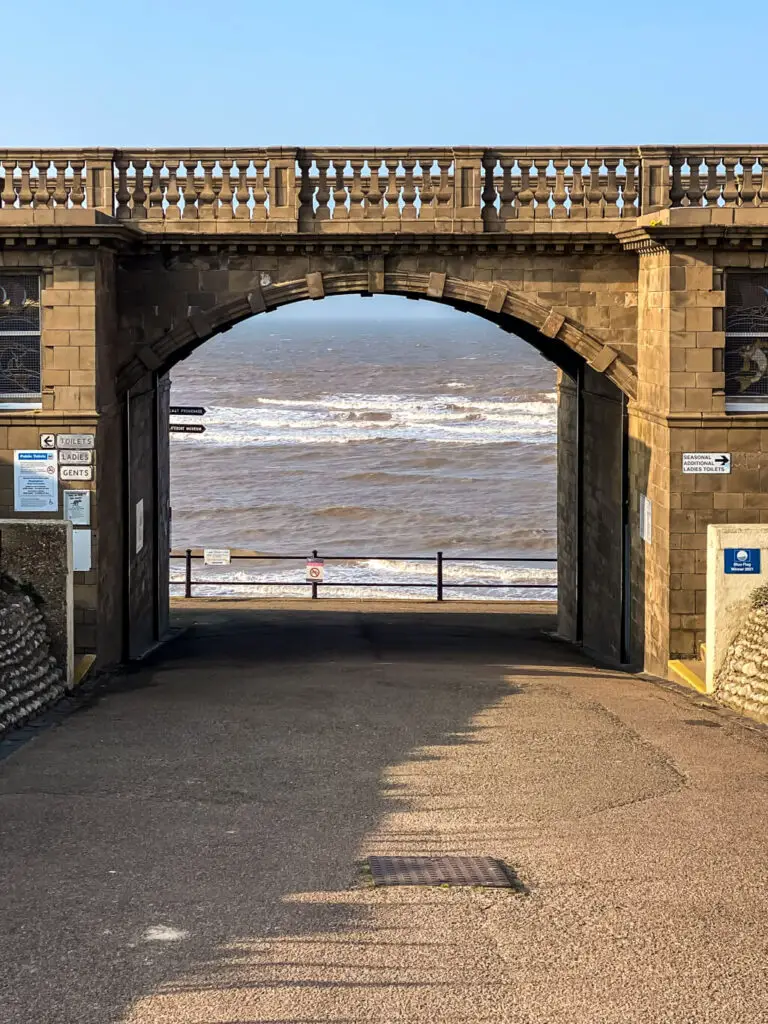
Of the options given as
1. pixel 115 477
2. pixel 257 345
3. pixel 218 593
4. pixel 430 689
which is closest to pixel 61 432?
pixel 115 477

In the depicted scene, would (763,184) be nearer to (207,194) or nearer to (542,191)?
(542,191)

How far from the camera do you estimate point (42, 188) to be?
1853 centimetres

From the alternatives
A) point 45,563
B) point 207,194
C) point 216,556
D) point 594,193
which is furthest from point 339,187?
point 216,556

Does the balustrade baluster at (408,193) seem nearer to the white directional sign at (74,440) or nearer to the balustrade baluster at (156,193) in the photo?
the balustrade baluster at (156,193)

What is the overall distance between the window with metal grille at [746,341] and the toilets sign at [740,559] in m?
2.33

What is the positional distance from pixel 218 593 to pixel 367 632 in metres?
9.21

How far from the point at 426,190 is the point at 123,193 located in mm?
3947

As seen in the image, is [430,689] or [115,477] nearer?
[430,689]

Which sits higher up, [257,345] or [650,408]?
[257,345]

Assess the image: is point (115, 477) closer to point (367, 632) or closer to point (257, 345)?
point (367, 632)

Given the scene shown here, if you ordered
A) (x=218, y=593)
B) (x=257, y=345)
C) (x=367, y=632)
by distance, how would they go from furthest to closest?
1. (x=257, y=345)
2. (x=218, y=593)
3. (x=367, y=632)

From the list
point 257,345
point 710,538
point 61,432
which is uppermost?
point 257,345

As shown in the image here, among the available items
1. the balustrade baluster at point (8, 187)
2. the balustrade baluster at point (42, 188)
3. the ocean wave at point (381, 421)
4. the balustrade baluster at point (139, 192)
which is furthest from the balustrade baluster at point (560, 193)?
the ocean wave at point (381, 421)

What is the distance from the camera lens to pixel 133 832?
33.2 feet
